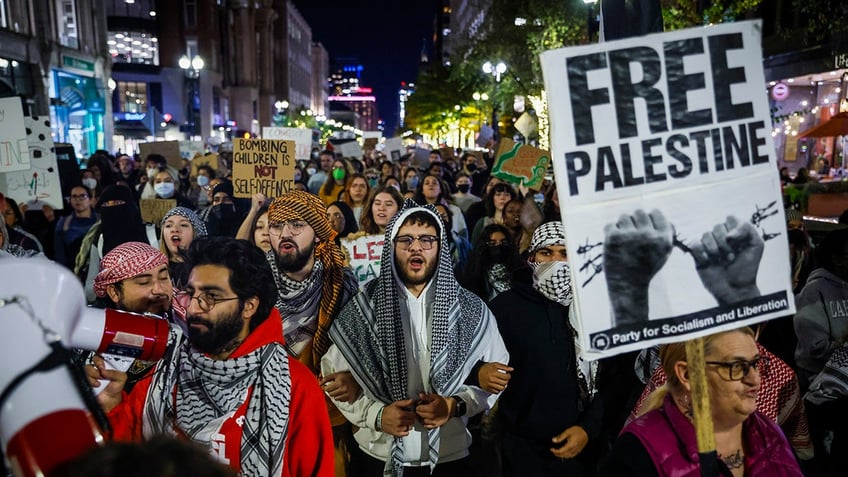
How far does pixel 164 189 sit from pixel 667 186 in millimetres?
8812

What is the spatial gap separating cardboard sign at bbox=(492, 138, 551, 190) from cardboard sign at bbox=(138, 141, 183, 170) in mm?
8528

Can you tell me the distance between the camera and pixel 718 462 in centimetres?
246

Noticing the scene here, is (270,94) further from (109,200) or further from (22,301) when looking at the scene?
(22,301)

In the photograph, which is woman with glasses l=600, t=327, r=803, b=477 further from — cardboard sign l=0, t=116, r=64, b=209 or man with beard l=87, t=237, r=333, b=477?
cardboard sign l=0, t=116, r=64, b=209

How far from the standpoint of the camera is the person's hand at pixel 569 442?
12.4 ft

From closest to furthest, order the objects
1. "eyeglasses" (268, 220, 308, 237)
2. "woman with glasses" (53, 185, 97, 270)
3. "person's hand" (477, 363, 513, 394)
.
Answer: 1. "person's hand" (477, 363, 513, 394)
2. "eyeglasses" (268, 220, 308, 237)
3. "woman with glasses" (53, 185, 97, 270)

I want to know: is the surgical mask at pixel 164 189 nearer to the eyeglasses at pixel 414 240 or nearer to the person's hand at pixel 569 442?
the eyeglasses at pixel 414 240

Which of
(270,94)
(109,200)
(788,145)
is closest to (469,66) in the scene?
(788,145)

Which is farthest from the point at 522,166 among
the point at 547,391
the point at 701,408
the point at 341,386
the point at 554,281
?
the point at 701,408

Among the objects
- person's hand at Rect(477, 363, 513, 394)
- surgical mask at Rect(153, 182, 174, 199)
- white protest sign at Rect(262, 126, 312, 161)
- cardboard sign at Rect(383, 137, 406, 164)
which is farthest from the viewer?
cardboard sign at Rect(383, 137, 406, 164)

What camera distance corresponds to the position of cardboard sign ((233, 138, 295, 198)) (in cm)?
809

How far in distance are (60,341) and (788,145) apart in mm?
25819

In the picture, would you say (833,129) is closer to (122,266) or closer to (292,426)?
(122,266)

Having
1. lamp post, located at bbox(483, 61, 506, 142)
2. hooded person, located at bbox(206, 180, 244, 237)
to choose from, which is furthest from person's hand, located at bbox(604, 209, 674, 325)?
lamp post, located at bbox(483, 61, 506, 142)
